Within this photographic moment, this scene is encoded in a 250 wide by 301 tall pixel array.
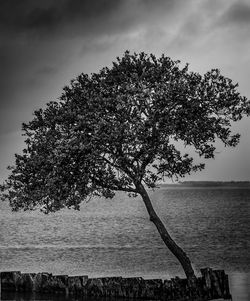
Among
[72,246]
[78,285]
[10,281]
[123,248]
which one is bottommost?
[78,285]

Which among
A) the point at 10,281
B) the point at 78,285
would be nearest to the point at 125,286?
the point at 78,285

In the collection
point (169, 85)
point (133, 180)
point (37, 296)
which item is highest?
point (169, 85)

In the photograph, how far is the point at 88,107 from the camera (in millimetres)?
38156

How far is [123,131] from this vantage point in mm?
36938

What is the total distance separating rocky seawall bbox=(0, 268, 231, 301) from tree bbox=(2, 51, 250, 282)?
11.8 feet

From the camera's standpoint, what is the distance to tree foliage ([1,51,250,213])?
37.2 m

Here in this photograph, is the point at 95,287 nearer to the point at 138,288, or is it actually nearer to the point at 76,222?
the point at 138,288

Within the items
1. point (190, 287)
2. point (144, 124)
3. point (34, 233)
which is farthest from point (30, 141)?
point (34, 233)

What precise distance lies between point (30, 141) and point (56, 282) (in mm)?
10339

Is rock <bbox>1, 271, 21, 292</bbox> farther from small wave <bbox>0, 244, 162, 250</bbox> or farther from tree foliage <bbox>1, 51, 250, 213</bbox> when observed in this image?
small wave <bbox>0, 244, 162, 250</bbox>

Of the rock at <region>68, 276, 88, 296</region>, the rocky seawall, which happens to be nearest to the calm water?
the rocky seawall

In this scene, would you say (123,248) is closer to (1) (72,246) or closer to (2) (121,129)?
(1) (72,246)

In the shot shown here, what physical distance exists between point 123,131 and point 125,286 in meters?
10.0

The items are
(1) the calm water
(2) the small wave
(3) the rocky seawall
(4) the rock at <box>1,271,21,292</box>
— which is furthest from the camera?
(2) the small wave
